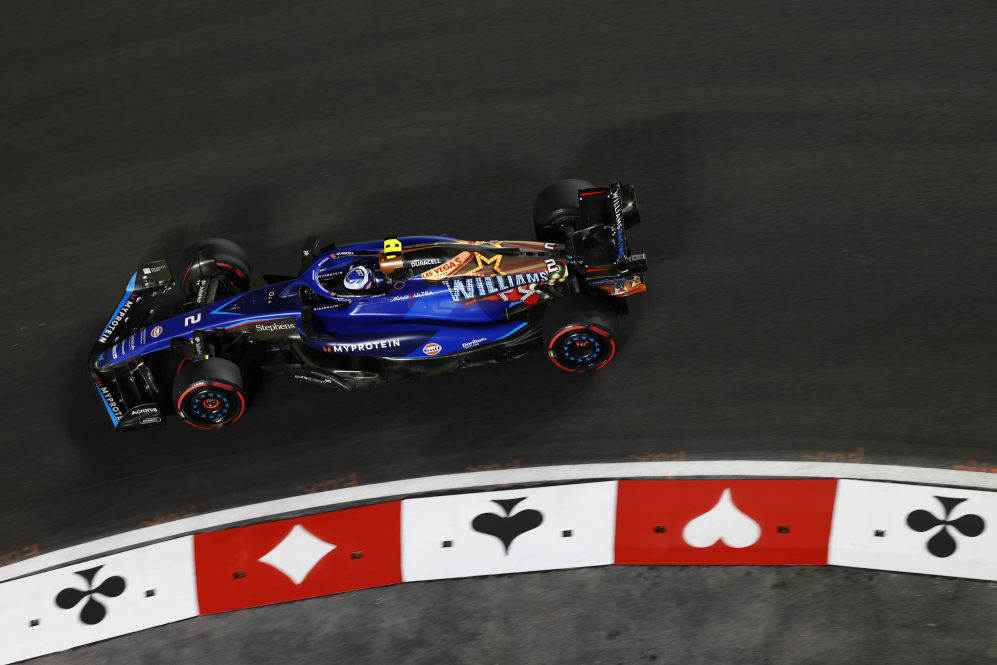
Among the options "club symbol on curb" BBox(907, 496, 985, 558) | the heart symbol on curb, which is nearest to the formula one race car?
the heart symbol on curb

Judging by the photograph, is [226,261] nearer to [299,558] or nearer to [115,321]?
[115,321]

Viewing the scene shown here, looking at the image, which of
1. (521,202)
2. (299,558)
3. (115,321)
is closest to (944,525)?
(521,202)

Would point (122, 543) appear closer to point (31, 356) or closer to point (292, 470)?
point (292, 470)

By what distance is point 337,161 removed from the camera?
1107 cm

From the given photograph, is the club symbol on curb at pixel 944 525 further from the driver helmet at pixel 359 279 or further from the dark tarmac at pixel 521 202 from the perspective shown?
the driver helmet at pixel 359 279

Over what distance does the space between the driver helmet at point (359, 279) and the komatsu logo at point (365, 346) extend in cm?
53

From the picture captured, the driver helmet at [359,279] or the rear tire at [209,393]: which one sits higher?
the driver helmet at [359,279]

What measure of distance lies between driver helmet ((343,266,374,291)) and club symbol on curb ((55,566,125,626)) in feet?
11.0

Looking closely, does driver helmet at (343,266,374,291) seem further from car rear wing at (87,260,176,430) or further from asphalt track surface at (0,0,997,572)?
car rear wing at (87,260,176,430)

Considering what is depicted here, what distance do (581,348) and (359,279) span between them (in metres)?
2.12

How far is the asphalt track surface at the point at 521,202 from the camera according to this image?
884 cm

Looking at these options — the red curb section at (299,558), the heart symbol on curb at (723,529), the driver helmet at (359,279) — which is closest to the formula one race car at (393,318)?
the driver helmet at (359,279)

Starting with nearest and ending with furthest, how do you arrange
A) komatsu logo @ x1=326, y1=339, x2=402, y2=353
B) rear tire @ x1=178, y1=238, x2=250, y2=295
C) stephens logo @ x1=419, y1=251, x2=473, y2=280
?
stephens logo @ x1=419, y1=251, x2=473, y2=280, komatsu logo @ x1=326, y1=339, x2=402, y2=353, rear tire @ x1=178, y1=238, x2=250, y2=295

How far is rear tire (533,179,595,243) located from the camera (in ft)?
29.6
